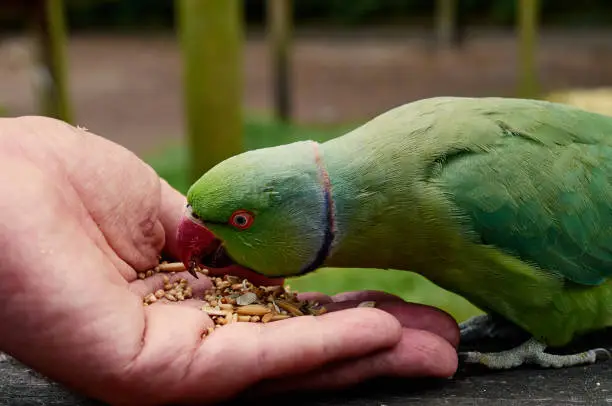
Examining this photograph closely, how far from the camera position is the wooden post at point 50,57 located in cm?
514

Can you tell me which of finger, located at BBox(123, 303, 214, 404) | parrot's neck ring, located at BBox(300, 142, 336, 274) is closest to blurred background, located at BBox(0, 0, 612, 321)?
parrot's neck ring, located at BBox(300, 142, 336, 274)

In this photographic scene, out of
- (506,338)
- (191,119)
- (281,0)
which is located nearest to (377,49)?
(281,0)

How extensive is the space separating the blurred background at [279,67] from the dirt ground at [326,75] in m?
0.03

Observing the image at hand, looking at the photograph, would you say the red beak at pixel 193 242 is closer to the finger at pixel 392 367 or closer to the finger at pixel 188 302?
the finger at pixel 188 302

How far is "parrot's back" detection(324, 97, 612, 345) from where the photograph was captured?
2.05 m

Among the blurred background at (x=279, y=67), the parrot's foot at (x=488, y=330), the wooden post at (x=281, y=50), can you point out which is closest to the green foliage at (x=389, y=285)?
the blurred background at (x=279, y=67)

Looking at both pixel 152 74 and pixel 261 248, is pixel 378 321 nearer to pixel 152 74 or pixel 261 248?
pixel 261 248

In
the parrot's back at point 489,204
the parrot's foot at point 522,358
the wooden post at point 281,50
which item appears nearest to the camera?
the parrot's back at point 489,204

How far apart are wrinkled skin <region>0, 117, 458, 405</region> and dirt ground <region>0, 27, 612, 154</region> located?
678cm

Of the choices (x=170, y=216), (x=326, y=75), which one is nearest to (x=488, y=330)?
(x=170, y=216)

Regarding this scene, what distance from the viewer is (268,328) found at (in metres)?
1.87

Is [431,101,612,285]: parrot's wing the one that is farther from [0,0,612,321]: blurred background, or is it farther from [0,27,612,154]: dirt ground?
[0,27,612,154]: dirt ground

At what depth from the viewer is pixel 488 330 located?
8.27 ft

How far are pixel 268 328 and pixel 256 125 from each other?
626 cm
